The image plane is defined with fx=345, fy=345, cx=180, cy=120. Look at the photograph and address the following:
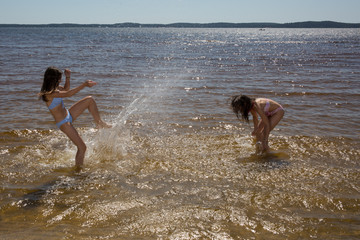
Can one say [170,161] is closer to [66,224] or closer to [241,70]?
[66,224]

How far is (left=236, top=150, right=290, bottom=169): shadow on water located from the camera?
6281 mm

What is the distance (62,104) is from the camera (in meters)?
6.08

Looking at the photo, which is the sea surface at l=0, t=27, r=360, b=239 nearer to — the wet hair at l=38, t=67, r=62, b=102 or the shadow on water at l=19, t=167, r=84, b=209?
the shadow on water at l=19, t=167, r=84, b=209

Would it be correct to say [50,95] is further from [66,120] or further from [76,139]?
[76,139]

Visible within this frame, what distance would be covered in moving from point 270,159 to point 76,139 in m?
3.62

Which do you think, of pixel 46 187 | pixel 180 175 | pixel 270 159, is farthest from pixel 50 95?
pixel 270 159

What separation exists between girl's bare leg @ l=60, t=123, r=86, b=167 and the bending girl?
117 inches

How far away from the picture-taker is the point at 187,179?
560 centimetres

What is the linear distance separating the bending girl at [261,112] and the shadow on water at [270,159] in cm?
23

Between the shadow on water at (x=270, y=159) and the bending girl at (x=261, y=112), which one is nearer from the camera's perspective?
the shadow on water at (x=270, y=159)

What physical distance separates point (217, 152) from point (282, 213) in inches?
101

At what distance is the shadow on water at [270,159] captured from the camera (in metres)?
6.28

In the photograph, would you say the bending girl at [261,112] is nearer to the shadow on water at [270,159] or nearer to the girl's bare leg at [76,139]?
the shadow on water at [270,159]

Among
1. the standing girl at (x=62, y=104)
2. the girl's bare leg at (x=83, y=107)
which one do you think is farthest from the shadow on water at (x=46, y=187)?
the girl's bare leg at (x=83, y=107)
